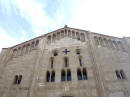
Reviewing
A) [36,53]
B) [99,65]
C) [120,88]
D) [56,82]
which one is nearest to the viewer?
[120,88]

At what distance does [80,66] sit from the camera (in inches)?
537

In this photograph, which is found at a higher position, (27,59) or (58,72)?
(27,59)

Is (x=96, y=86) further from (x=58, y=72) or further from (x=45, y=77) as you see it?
(x=45, y=77)

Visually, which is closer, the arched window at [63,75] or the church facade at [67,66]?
the church facade at [67,66]

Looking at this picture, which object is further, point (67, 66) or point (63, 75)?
point (67, 66)

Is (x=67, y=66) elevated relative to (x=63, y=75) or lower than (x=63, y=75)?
elevated

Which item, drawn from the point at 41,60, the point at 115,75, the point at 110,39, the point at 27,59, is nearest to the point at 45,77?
the point at 41,60

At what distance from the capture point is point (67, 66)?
14086 mm

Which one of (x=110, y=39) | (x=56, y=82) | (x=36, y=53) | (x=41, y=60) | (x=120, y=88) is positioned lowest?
(x=120, y=88)

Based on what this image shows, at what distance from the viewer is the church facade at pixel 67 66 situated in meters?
11.7

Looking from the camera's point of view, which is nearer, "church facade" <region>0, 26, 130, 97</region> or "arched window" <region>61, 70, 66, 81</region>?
"church facade" <region>0, 26, 130, 97</region>

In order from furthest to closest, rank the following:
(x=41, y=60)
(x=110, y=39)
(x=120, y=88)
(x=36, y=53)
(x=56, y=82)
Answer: (x=110, y=39) → (x=36, y=53) → (x=41, y=60) → (x=56, y=82) → (x=120, y=88)

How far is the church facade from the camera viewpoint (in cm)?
1166

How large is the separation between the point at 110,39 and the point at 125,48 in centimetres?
254
